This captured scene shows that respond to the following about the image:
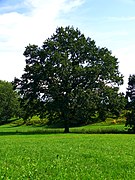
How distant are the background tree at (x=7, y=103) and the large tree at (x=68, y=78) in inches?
2289

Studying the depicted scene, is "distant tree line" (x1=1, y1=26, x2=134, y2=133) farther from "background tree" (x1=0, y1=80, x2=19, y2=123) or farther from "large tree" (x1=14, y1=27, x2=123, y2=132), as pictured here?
"background tree" (x1=0, y1=80, x2=19, y2=123)

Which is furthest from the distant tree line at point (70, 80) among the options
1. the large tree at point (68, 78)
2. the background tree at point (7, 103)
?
the background tree at point (7, 103)

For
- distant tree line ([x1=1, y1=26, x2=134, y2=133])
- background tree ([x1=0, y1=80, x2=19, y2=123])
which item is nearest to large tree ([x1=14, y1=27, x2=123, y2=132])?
distant tree line ([x1=1, y1=26, x2=134, y2=133])

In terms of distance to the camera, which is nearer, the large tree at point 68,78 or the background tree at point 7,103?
the large tree at point 68,78

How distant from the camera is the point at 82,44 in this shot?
74.1m

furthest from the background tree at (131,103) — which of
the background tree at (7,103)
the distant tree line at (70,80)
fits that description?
the background tree at (7,103)

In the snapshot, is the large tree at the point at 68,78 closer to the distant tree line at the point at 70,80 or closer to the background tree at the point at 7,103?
the distant tree line at the point at 70,80

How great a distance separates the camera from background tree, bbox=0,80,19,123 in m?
133

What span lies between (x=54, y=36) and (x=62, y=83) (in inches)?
375

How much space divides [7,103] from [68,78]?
217ft

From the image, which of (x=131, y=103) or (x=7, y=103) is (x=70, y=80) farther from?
(x=7, y=103)

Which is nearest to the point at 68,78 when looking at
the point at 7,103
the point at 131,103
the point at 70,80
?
the point at 70,80

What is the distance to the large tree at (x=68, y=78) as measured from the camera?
232ft

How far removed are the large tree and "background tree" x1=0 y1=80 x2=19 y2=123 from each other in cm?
5813
